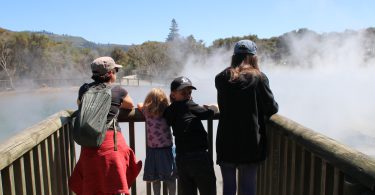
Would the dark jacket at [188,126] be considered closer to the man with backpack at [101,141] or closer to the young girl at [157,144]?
the young girl at [157,144]

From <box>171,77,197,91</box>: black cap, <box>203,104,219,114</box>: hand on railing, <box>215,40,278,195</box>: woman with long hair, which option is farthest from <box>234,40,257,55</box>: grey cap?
<box>203,104,219,114</box>: hand on railing

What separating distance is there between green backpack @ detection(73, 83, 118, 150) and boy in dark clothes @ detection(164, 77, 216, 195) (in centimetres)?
54

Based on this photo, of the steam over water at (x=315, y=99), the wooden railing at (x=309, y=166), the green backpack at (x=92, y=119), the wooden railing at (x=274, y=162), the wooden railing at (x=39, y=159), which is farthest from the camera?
the steam over water at (x=315, y=99)

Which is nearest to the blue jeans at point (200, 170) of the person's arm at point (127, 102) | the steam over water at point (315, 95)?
the person's arm at point (127, 102)

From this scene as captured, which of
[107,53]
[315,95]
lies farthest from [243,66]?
[107,53]

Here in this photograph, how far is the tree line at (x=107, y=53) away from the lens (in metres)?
40.6

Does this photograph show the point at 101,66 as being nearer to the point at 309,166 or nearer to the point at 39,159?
the point at 39,159

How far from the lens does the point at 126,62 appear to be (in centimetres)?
5566

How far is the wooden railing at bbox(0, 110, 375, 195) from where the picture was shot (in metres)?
1.57

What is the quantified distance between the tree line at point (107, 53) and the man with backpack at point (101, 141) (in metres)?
39.2

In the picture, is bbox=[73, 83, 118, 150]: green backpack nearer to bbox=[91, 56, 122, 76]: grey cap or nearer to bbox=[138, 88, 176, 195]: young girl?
bbox=[91, 56, 122, 76]: grey cap

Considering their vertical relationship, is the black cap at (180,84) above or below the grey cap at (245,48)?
below

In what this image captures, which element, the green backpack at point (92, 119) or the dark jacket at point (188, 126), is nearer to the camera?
the green backpack at point (92, 119)

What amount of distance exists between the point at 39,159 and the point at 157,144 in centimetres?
95
